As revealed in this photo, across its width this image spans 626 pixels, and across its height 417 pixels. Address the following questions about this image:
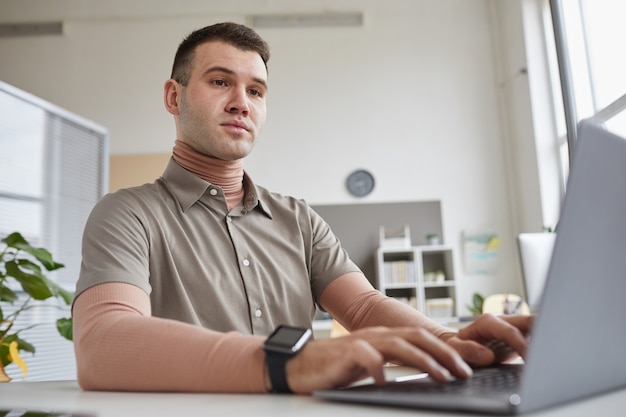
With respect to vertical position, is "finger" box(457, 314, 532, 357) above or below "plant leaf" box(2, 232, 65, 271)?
below

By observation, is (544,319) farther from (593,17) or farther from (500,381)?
(593,17)

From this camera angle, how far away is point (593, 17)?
5.07 metres

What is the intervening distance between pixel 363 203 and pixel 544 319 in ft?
19.9

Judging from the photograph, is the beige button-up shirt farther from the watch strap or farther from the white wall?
the white wall

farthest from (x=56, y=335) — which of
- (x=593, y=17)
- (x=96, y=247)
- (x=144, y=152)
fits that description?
(x=593, y=17)

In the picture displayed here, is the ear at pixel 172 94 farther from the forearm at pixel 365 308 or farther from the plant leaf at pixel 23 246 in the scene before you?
the plant leaf at pixel 23 246

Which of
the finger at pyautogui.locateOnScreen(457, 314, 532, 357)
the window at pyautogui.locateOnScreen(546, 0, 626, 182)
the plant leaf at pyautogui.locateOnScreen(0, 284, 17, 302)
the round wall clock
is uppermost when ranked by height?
the window at pyautogui.locateOnScreen(546, 0, 626, 182)

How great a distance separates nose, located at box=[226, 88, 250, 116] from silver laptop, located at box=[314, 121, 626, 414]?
0.91m

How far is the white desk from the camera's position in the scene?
0.55m

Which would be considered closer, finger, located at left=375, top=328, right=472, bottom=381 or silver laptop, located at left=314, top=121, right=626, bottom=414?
silver laptop, located at left=314, top=121, right=626, bottom=414

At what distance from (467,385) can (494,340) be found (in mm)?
277

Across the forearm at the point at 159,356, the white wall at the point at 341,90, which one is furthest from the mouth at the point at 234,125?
the white wall at the point at 341,90

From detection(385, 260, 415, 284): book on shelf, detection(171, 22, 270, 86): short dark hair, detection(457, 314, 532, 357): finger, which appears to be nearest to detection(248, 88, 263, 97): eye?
detection(171, 22, 270, 86): short dark hair

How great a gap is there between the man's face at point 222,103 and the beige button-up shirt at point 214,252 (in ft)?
0.33
